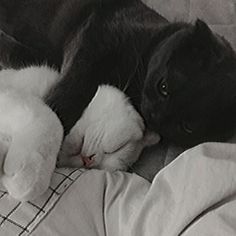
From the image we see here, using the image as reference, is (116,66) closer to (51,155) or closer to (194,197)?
(51,155)

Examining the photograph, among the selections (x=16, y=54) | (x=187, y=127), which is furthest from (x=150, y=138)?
(x=16, y=54)

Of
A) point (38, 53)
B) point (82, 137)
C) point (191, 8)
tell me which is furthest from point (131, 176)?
point (191, 8)

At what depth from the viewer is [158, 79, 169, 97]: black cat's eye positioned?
3.57 feet

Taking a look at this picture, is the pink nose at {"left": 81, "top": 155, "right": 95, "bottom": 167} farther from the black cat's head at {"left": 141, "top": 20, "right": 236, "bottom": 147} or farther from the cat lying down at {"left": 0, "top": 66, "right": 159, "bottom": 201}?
the black cat's head at {"left": 141, "top": 20, "right": 236, "bottom": 147}

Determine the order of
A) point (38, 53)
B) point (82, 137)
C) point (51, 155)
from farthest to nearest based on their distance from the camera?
1. point (38, 53)
2. point (82, 137)
3. point (51, 155)

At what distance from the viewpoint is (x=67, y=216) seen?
965mm

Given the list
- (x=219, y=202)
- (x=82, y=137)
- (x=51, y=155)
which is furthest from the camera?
(x=82, y=137)

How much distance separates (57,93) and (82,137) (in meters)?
0.13

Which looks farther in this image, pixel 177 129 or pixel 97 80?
pixel 97 80

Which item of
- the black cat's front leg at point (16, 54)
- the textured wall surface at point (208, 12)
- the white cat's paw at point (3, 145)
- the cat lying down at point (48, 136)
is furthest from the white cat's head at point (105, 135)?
the textured wall surface at point (208, 12)

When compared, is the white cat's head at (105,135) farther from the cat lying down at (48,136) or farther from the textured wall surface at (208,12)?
the textured wall surface at (208,12)

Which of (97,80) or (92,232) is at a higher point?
(97,80)

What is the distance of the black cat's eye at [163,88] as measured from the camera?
109cm

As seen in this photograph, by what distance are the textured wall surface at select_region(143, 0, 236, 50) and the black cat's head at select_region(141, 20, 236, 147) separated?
0.83 ft
